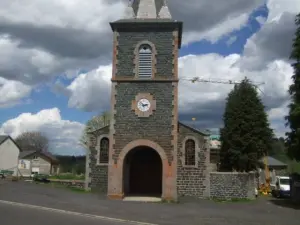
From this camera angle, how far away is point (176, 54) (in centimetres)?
2555

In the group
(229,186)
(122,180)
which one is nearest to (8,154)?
(122,180)

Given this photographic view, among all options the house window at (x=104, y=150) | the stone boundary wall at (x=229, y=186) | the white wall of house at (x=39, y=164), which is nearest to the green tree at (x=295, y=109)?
the stone boundary wall at (x=229, y=186)

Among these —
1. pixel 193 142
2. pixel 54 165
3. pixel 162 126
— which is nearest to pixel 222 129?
pixel 193 142

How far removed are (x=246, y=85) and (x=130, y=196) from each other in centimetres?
1871

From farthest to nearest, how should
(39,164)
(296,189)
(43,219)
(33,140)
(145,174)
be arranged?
1. (33,140)
2. (39,164)
3. (145,174)
4. (296,189)
5. (43,219)

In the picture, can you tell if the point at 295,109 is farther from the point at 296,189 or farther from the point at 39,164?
the point at 39,164

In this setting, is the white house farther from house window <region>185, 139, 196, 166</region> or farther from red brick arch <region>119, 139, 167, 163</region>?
house window <region>185, 139, 196, 166</region>

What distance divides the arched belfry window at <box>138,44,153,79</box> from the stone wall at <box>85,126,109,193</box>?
4.91 meters

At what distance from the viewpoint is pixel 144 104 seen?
25094mm

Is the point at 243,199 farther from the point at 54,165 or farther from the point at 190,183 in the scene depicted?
the point at 54,165

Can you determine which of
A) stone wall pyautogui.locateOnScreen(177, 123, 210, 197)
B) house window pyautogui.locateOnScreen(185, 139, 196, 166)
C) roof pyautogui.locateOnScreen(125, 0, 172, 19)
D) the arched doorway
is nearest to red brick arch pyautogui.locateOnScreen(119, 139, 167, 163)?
stone wall pyautogui.locateOnScreen(177, 123, 210, 197)

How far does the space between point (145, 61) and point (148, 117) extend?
3842 mm

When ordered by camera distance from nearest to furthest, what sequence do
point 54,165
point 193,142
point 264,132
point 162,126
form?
1. point 162,126
2. point 193,142
3. point 264,132
4. point 54,165

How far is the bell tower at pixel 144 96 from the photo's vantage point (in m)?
24.6
